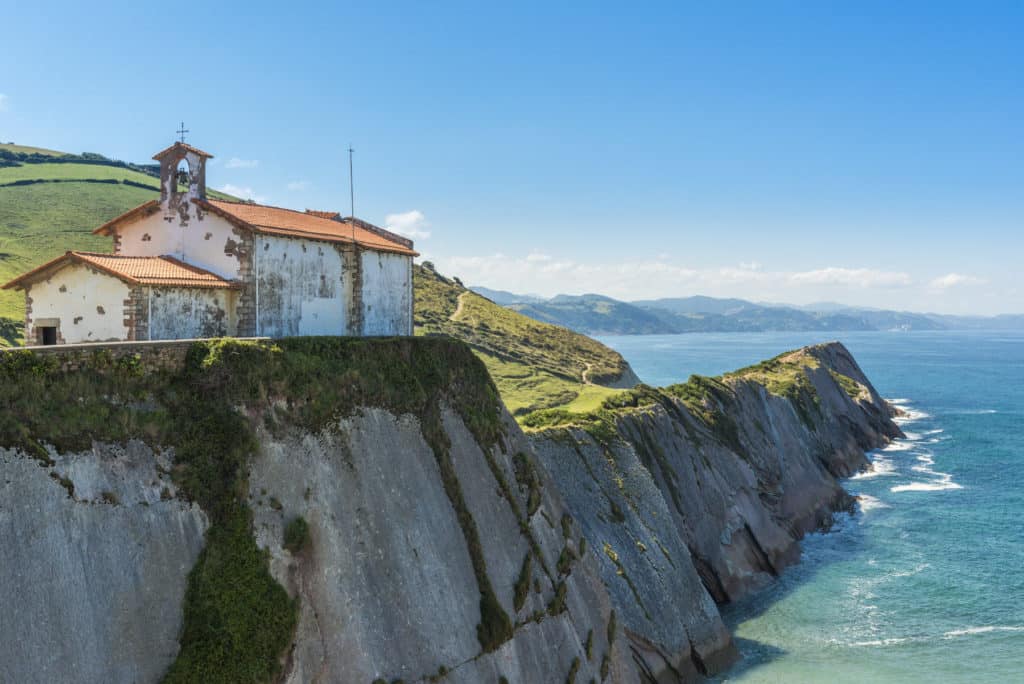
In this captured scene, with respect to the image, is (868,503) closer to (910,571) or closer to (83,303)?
(910,571)

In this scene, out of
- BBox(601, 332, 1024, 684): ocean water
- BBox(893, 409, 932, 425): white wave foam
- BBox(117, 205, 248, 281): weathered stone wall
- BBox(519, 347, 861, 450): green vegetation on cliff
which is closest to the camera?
BBox(117, 205, 248, 281): weathered stone wall

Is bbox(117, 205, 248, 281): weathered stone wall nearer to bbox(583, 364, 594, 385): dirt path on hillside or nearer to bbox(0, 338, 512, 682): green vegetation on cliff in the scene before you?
bbox(0, 338, 512, 682): green vegetation on cliff

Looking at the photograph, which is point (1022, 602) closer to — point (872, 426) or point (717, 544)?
point (717, 544)

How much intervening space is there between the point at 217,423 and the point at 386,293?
1656 cm

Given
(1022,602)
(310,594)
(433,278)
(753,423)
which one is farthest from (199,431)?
(433,278)

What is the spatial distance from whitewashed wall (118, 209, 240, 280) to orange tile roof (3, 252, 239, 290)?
54 cm

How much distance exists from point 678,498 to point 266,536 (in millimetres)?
30891

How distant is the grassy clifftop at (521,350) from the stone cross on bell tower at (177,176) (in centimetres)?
4268

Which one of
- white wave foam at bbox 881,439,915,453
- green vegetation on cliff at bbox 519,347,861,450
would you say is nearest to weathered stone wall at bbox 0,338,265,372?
green vegetation on cliff at bbox 519,347,861,450

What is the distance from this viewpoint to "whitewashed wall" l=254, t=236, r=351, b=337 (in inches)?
1153

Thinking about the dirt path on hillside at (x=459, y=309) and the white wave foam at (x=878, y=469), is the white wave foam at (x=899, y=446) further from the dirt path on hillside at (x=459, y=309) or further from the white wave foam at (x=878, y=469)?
the dirt path on hillside at (x=459, y=309)

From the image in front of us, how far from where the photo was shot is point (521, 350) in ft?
A: 351

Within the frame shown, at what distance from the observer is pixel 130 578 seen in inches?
700

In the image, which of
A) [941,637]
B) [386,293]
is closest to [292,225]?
[386,293]
